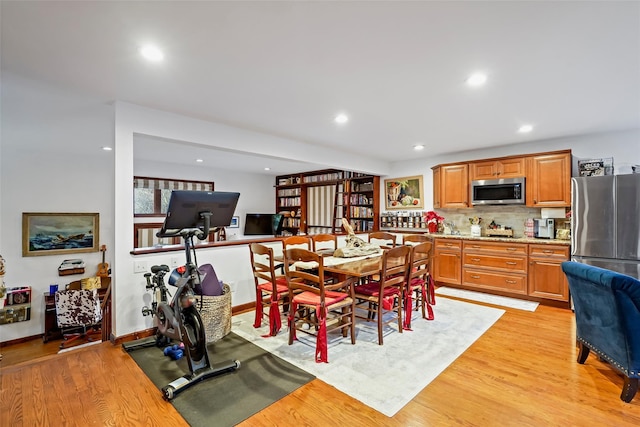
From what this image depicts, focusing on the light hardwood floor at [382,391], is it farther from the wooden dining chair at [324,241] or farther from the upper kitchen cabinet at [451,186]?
the upper kitchen cabinet at [451,186]

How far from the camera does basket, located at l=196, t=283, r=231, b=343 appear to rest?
289 cm

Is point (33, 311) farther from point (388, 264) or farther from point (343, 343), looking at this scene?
point (388, 264)

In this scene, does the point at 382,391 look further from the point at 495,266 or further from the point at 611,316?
the point at 495,266

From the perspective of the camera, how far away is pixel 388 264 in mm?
2867

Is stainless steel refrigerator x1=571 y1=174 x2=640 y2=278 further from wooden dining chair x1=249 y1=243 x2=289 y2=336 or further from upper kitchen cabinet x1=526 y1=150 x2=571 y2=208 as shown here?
wooden dining chair x1=249 y1=243 x2=289 y2=336

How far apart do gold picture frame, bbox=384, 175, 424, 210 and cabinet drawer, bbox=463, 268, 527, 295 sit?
160 cm

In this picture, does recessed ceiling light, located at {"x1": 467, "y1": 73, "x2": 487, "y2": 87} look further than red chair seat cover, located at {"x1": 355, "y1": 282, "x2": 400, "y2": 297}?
No

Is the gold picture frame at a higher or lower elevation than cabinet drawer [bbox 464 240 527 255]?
higher

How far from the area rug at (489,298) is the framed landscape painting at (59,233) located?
20.3 feet

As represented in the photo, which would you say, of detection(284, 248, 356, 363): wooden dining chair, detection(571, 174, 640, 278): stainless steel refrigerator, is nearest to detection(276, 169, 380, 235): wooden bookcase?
detection(571, 174, 640, 278): stainless steel refrigerator

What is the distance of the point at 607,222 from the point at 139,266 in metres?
Answer: 5.26

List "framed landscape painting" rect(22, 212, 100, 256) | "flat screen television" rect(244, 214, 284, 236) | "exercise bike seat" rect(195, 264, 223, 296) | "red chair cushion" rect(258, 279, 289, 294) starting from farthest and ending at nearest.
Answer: "flat screen television" rect(244, 214, 284, 236) < "framed landscape painting" rect(22, 212, 100, 256) < "red chair cushion" rect(258, 279, 289, 294) < "exercise bike seat" rect(195, 264, 223, 296)

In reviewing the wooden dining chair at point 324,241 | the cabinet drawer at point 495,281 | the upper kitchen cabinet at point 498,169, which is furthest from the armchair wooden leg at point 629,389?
the upper kitchen cabinet at point 498,169

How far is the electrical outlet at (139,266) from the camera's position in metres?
2.92
